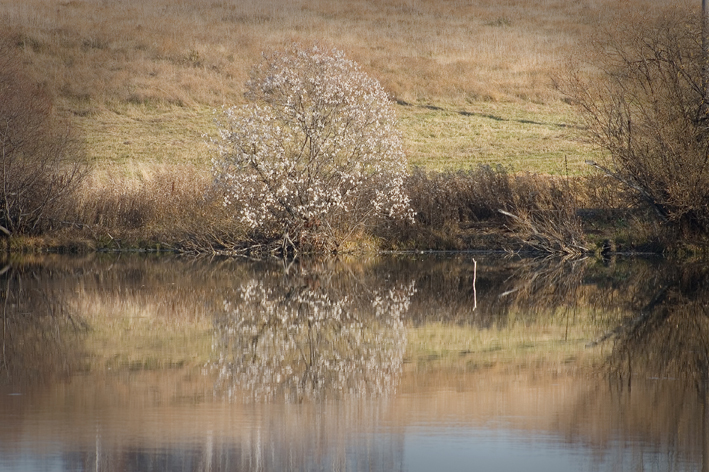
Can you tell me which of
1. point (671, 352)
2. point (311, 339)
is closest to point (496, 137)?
point (311, 339)

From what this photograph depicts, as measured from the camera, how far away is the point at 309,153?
29500 mm

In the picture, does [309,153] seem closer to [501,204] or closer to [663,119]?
[501,204]

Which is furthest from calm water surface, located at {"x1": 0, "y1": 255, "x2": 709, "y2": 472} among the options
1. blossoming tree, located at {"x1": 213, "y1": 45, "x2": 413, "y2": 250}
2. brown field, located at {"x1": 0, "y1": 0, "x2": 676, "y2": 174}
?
brown field, located at {"x1": 0, "y1": 0, "x2": 676, "y2": 174}

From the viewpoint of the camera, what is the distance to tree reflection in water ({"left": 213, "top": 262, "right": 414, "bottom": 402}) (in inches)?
457

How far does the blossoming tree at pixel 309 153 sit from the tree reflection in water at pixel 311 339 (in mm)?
6510

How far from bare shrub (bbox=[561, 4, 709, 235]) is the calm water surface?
5.75 metres

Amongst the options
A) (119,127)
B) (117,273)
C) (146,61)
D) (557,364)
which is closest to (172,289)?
(117,273)

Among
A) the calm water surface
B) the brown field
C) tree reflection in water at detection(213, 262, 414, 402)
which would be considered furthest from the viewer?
the brown field

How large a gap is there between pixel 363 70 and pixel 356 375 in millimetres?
52063

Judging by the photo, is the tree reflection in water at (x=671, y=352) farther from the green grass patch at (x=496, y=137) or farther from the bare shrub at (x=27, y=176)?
the green grass patch at (x=496, y=137)

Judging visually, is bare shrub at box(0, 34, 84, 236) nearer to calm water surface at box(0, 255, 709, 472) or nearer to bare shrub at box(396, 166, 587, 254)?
calm water surface at box(0, 255, 709, 472)

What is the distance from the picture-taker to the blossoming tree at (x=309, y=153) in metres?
28.7

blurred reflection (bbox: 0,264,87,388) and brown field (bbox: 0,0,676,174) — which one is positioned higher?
brown field (bbox: 0,0,676,174)

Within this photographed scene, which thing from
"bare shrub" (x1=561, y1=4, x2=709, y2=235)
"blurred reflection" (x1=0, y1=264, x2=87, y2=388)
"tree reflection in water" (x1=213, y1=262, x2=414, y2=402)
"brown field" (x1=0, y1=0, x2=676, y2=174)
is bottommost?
"blurred reflection" (x1=0, y1=264, x2=87, y2=388)
